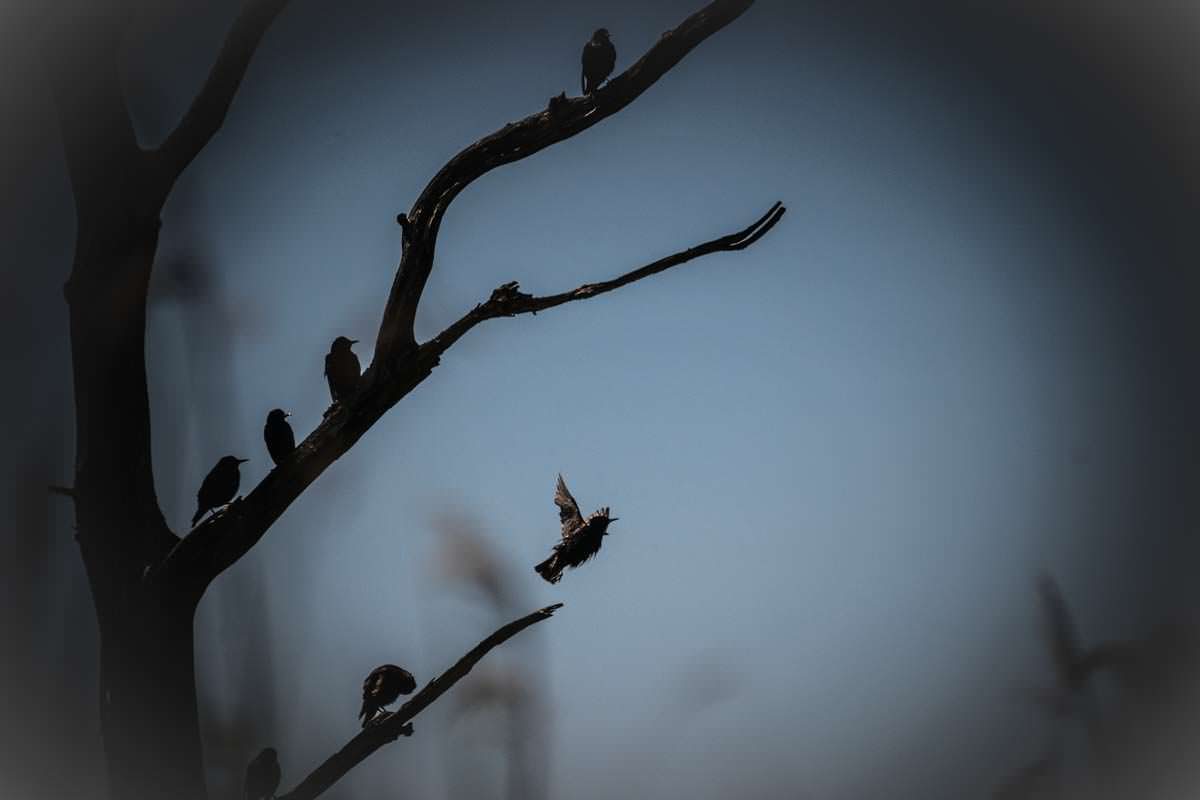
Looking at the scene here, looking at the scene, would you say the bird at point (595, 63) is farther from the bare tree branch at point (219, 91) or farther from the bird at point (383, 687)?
the bird at point (383, 687)

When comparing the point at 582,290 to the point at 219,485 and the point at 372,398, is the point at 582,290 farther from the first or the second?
the point at 219,485

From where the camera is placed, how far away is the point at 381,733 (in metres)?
3.16

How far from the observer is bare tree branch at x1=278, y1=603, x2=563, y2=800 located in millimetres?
3145

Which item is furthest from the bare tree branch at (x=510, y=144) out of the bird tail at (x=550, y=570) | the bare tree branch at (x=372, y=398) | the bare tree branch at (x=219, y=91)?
the bird tail at (x=550, y=570)

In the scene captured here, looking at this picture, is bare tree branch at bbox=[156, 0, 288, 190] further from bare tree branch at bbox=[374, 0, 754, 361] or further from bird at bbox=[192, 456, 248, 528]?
A: bird at bbox=[192, 456, 248, 528]

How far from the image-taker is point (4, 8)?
3.71 meters

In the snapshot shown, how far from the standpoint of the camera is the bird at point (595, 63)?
4.05 m

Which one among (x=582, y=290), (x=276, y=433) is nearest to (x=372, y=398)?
(x=582, y=290)

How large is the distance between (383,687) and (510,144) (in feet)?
6.75

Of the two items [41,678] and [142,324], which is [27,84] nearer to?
[142,324]

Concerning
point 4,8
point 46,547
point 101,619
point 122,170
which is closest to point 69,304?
point 122,170

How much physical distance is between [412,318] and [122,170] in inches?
45.6

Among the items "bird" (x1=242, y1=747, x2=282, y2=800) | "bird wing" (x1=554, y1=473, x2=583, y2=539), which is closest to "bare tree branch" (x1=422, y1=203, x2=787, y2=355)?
"bird wing" (x1=554, y1=473, x2=583, y2=539)

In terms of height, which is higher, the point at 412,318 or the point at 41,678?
the point at 412,318
